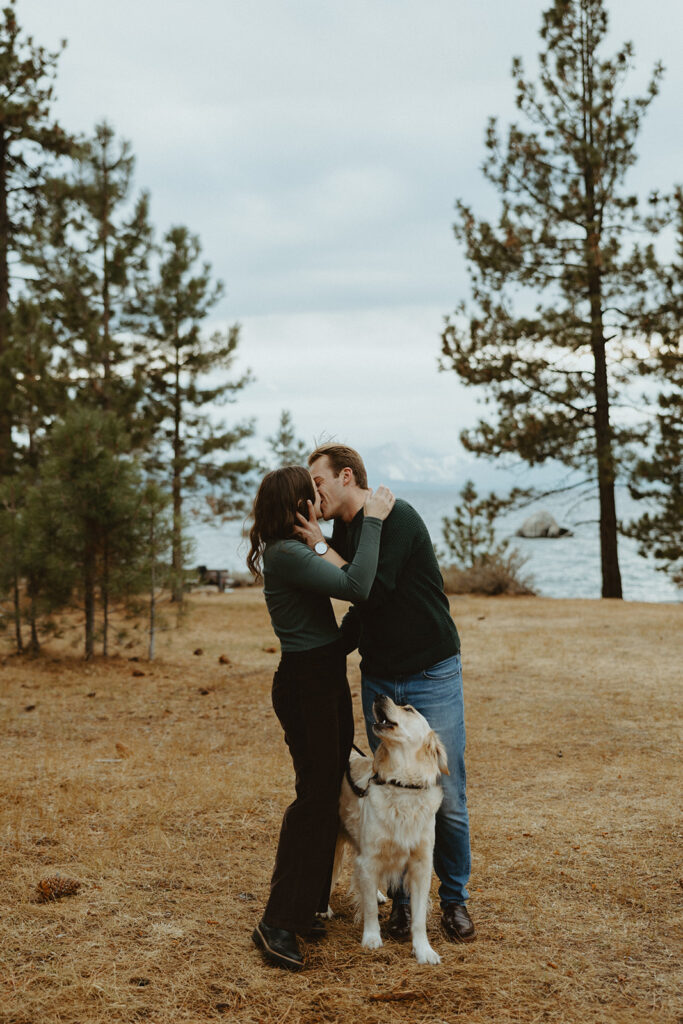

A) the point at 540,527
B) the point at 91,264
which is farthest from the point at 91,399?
the point at 540,527

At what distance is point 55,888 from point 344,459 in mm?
2527

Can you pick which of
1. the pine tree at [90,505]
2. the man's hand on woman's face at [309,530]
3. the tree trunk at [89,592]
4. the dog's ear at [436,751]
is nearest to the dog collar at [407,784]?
the dog's ear at [436,751]

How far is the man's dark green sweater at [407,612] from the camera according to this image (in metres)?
3.71

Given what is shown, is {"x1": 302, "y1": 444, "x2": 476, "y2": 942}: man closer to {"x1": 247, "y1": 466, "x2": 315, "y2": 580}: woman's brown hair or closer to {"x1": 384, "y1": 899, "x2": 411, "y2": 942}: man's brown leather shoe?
{"x1": 384, "y1": 899, "x2": 411, "y2": 942}: man's brown leather shoe

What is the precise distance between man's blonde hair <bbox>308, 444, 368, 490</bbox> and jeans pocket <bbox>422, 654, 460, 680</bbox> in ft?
2.82

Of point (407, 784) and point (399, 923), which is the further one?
point (399, 923)

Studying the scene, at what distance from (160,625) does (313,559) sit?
8.64 metres

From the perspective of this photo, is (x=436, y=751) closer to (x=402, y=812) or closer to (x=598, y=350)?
(x=402, y=812)

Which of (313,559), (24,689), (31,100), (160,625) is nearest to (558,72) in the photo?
(31,100)

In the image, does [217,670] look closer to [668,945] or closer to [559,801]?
[559,801]

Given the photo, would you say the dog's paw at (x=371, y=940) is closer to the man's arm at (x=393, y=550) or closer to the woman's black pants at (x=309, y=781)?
the woman's black pants at (x=309, y=781)

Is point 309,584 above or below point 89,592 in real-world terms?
above

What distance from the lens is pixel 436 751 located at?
3621 millimetres

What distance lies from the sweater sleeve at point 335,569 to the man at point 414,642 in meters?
0.21
